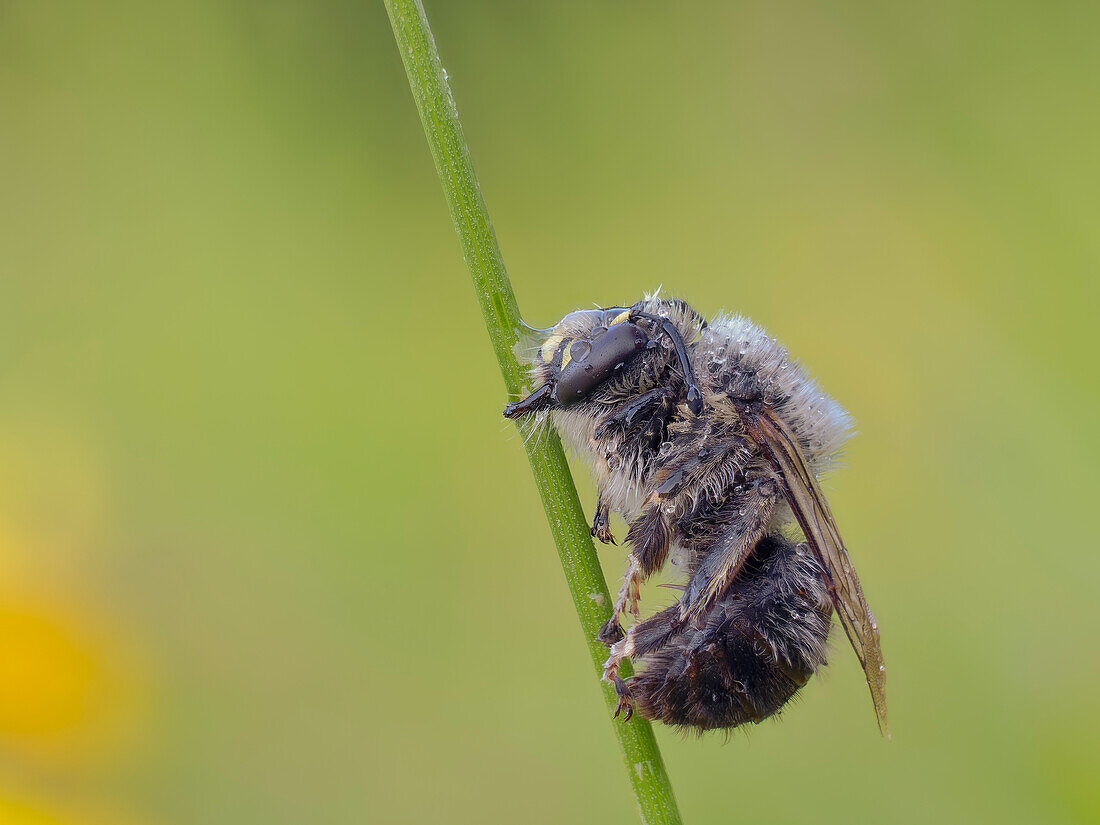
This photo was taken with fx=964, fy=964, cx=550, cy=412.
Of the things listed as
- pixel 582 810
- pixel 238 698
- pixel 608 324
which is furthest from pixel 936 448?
pixel 238 698

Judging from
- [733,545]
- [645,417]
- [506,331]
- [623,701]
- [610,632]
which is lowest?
[623,701]

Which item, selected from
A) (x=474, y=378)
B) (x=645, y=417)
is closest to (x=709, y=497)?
(x=645, y=417)

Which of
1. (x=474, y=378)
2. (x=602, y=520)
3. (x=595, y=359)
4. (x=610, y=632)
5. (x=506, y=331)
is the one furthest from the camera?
(x=474, y=378)

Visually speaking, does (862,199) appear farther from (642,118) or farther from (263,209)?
(263,209)

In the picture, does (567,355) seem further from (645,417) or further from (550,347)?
(645,417)

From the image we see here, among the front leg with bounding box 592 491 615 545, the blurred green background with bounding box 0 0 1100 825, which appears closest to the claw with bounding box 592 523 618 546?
the front leg with bounding box 592 491 615 545

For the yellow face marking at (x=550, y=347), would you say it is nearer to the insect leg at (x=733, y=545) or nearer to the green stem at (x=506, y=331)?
the green stem at (x=506, y=331)

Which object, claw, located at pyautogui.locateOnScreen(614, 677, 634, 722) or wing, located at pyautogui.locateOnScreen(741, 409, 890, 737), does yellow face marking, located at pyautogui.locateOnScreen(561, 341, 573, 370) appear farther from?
claw, located at pyautogui.locateOnScreen(614, 677, 634, 722)

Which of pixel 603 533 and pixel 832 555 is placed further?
pixel 603 533
